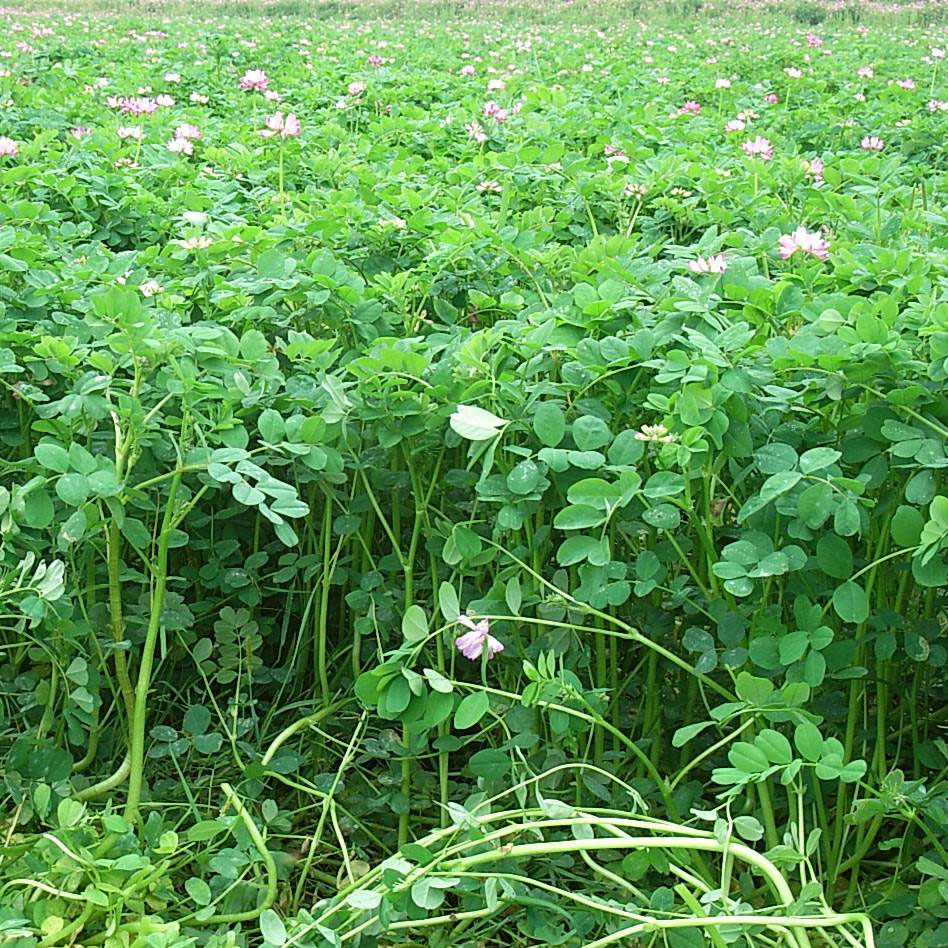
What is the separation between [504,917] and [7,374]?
114 centimetres

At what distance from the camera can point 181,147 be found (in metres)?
3.15

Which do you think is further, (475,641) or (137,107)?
(137,107)

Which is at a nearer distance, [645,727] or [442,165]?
[645,727]

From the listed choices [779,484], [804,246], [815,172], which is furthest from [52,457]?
[815,172]

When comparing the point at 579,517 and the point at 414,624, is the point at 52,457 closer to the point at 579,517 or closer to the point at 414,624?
the point at 414,624

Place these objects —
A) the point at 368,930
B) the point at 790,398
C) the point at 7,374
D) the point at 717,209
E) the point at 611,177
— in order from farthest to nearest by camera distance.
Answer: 1. the point at 611,177
2. the point at 717,209
3. the point at 7,374
4. the point at 790,398
5. the point at 368,930

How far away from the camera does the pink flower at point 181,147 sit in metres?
3.15

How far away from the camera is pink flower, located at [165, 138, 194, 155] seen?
3150 mm

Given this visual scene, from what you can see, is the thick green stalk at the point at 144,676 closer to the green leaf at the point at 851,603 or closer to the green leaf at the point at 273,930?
the green leaf at the point at 273,930

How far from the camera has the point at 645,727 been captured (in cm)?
170

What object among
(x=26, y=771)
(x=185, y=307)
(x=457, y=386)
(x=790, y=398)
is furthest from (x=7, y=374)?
(x=790, y=398)

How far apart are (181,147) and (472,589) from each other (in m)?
1.87

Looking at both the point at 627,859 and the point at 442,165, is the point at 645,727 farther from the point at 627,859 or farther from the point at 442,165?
the point at 442,165

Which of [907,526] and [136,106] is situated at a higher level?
[136,106]
